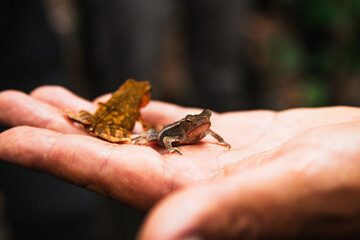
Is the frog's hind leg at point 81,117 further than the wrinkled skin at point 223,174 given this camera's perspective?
Yes

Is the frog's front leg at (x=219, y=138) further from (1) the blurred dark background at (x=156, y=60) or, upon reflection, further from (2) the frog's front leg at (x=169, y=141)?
(1) the blurred dark background at (x=156, y=60)

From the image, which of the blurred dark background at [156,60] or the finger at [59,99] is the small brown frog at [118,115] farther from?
the blurred dark background at [156,60]

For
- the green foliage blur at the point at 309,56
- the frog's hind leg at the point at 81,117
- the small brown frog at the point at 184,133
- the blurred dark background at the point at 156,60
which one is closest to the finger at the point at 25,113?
the frog's hind leg at the point at 81,117

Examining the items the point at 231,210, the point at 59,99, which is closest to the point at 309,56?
the point at 59,99

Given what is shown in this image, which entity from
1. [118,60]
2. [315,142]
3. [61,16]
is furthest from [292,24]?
[315,142]

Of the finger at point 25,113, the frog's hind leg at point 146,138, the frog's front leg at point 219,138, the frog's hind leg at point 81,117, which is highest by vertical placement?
the finger at point 25,113

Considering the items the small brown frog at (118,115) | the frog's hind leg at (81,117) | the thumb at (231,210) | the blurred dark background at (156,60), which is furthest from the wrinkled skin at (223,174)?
the blurred dark background at (156,60)

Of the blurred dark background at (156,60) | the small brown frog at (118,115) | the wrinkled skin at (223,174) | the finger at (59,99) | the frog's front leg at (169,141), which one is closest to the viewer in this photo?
the wrinkled skin at (223,174)

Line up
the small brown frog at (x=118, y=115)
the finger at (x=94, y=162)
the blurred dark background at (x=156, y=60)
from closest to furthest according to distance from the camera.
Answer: the finger at (x=94, y=162), the small brown frog at (x=118, y=115), the blurred dark background at (x=156, y=60)

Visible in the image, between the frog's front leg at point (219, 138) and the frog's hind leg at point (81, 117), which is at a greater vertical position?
the frog's hind leg at point (81, 117)
